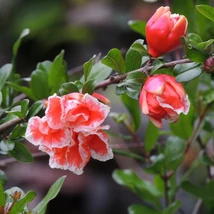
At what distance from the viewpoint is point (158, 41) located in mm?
698

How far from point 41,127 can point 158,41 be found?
0.55ft

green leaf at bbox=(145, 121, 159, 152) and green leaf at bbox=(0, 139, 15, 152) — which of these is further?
green leaf at bbox=(145, 121, 159, 152)

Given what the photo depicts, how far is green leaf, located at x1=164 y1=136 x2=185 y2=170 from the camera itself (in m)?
0.99

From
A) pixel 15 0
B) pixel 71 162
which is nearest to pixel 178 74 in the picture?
pixel 71 162

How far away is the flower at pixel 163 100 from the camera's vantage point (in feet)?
2.16

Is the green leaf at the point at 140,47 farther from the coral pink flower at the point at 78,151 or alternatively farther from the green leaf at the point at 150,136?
the green leaf at the point at 150,136

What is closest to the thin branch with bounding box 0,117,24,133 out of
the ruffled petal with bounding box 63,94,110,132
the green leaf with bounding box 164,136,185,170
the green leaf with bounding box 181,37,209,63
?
the ruffled petal with bounding box 63,94,110,132

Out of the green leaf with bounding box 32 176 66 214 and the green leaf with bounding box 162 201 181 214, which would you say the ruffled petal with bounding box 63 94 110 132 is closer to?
the green leaf with bounding box 32 176 66 214

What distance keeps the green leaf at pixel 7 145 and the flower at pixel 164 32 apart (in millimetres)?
213

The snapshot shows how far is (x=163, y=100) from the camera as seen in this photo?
0.66 meters

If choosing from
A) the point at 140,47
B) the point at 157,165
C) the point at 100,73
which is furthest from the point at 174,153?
the point at 140,47

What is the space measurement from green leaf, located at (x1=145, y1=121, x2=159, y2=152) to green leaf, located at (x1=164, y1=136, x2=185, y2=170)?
0.18 ft

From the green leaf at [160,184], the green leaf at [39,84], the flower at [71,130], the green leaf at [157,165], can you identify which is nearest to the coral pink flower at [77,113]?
the flower at [71,130]

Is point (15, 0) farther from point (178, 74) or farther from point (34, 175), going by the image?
point (178, 74)
